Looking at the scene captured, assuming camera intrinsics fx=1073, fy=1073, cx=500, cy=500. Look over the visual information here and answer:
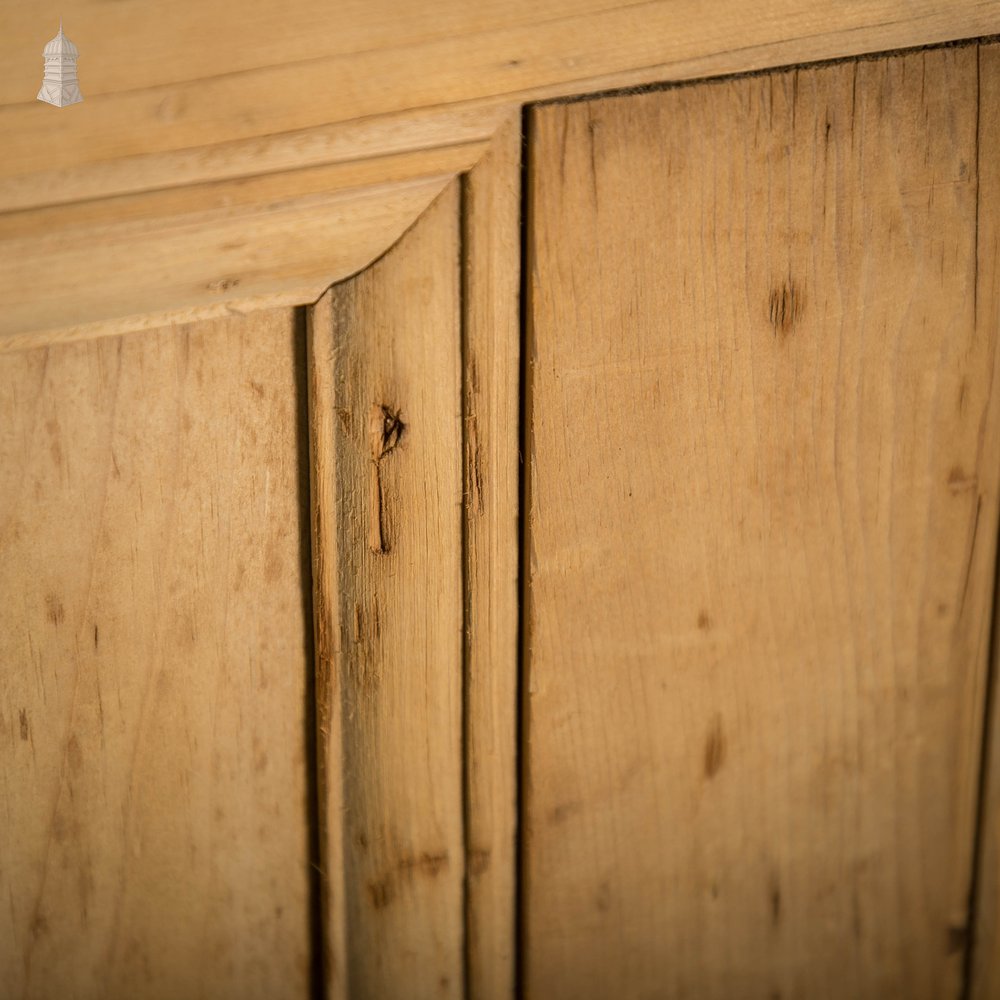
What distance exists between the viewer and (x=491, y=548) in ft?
1.98

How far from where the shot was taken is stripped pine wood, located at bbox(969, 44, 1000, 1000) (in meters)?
0.57

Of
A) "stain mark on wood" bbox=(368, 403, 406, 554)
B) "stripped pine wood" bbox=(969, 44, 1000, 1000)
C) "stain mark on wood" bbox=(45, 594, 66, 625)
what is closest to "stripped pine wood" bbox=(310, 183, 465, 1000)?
"stain mark on wood" bbox=(368, 403, 406, 554)

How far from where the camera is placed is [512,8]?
0.51m

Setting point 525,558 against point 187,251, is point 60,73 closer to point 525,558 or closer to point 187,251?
point 187,251

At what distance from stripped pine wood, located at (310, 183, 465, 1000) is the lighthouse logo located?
0.15 metres

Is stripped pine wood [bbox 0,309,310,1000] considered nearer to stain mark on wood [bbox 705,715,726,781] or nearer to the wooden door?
the wooden door

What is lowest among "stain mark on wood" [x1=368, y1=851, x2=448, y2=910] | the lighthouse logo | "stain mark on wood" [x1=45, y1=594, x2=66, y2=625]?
"stain mark on wood" [x1=368, y1=851, x2=448, y2=910]

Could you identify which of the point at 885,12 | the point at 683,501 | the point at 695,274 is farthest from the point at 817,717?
the point at 885,12

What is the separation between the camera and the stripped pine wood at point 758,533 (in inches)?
22.2

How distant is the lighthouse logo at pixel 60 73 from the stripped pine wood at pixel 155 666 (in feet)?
0.37

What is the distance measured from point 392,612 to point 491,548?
0.07m

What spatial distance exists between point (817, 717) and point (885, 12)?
404 mm

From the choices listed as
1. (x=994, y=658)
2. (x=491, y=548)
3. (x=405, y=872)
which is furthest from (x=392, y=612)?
(x=994, y=658)

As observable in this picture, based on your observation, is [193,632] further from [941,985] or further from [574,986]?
[941,985]
